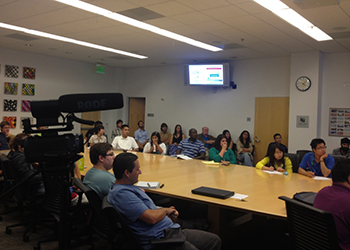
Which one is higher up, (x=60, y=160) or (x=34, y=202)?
(x=60, y=160)

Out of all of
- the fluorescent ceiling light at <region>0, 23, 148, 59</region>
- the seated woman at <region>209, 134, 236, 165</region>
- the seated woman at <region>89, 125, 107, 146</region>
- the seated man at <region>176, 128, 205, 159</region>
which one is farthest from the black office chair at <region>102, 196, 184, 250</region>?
the fluorescent ceiling light at <region>0, 23, 148, 59</region>

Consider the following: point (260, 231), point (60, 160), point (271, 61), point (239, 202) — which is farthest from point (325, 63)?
point (60, 160)

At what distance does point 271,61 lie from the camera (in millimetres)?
8992

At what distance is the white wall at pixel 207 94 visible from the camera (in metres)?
9.07

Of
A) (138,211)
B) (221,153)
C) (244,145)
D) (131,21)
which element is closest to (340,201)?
A: (138,211)

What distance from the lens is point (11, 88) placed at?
9031 millimetres

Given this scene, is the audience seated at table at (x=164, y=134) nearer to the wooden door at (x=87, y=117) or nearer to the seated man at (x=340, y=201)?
the wooden door at (x=87, y=117)

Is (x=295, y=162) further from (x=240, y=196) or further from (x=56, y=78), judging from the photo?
(x=56, y=78)

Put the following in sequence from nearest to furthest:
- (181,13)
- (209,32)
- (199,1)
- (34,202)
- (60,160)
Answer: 1. (60,160)
2. (34,202)
3. (199,1)
4. (181,13)
5. (209,32)

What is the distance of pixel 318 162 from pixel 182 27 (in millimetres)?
3248

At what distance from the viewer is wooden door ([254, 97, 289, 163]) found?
8.83 m

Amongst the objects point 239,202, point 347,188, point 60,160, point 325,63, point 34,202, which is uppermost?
point 325,63

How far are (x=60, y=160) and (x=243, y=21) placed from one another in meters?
4.55

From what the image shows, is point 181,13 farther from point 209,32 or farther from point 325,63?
point 325,63
